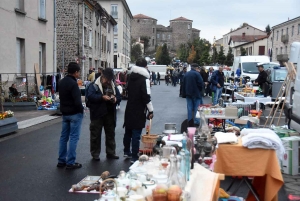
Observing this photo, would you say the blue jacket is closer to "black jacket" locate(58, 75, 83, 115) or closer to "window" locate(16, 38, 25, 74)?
"black jacket" locate(58, 75, 83, 115)

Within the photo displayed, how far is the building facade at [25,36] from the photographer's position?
18.9 meters

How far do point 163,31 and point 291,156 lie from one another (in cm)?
14157

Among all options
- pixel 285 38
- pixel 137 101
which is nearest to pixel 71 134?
pixel 137 101

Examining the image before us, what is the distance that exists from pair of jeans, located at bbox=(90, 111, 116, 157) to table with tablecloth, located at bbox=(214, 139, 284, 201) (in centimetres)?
383

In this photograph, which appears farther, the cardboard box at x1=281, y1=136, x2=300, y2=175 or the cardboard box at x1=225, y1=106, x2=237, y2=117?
the cardboard box at x1=225, y1=106, x2=237, y2=117

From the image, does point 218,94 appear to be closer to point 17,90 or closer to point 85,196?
point 17,90

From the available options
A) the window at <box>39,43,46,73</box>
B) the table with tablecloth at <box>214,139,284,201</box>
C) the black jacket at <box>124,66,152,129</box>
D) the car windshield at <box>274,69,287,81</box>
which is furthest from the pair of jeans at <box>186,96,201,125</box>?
the window at <box>39,43,46,73</box>

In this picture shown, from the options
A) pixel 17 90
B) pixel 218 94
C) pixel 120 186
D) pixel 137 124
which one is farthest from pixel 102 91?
pixel 17 90

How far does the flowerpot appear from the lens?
1144 centimetres

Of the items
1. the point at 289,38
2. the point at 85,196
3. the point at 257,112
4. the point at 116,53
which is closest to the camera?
the point at 85,196

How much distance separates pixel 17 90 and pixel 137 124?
12712mm

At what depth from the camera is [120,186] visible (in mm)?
3998

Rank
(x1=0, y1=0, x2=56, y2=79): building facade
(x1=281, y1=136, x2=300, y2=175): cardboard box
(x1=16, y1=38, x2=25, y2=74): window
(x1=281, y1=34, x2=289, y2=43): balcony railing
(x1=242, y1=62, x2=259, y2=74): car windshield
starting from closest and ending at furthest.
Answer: (x1=281, y1=136, x2=300, y2=175): cardboard box < (x1=0, y1=0, x2=56, y2=79): building facade < (x1=16, y1=38, x2=25, y2=74): window < (x1=242, y1=62, x2=259, y2=74): car windshield < (x1=281, y1=34, x2=289, y2=43): balcony railing

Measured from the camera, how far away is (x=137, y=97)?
314 inches
